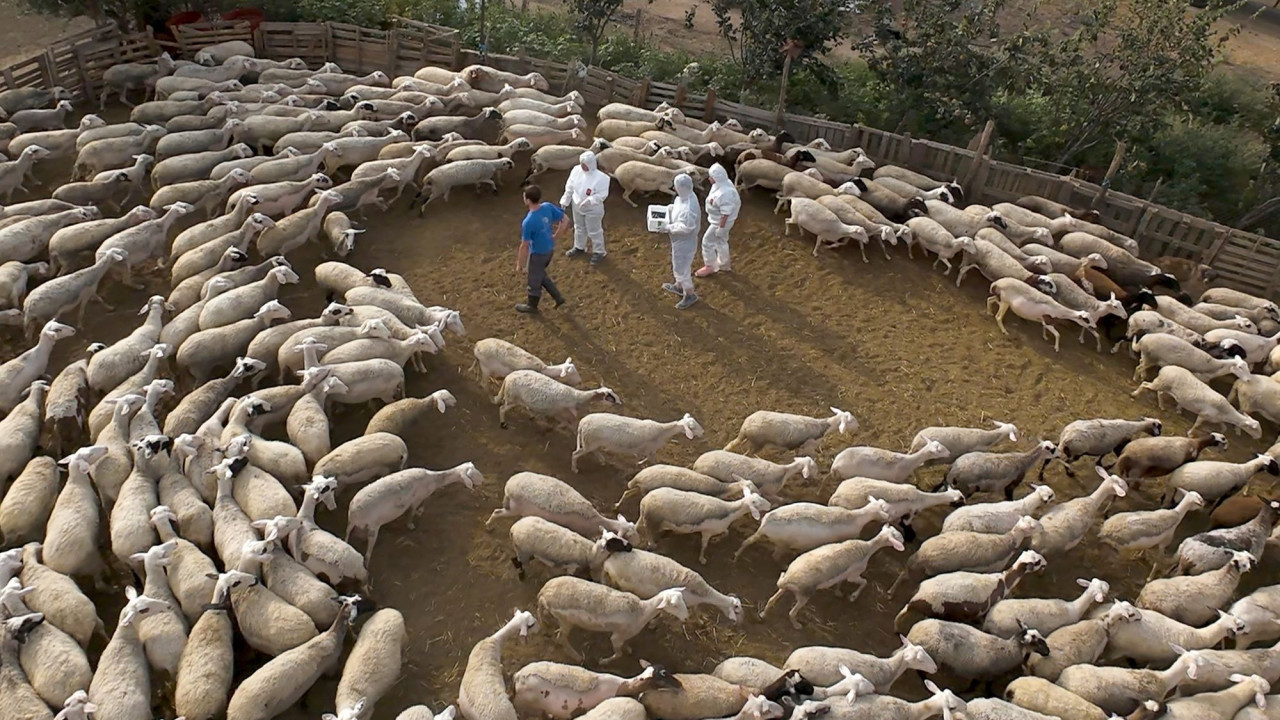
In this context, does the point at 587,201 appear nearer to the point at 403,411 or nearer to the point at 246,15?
the point at 403,411

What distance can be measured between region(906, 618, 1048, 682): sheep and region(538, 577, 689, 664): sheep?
8.39 ft

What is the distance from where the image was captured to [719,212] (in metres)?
14.2

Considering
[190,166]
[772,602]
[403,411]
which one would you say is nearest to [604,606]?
[772,602]

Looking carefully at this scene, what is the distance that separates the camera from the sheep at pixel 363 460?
10.3m

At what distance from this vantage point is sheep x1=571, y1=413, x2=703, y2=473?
1110 cm

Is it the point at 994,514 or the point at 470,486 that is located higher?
the point at 994,514

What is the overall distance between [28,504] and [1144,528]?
42.2ft

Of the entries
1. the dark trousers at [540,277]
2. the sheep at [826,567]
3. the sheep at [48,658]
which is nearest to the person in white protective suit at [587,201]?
the dark trousers at [540,277]

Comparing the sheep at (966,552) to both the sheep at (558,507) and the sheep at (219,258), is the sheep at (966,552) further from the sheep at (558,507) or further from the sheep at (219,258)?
the sheep at (219,258)

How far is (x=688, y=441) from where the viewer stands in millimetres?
12078

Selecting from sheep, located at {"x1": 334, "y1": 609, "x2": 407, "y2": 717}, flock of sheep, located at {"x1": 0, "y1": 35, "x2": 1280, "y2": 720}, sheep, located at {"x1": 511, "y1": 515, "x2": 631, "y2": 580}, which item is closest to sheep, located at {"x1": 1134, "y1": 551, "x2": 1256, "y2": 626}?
flock of sheep, located at {"x1": 0, "y1": 35, "x2": 1280, "y2": 720}

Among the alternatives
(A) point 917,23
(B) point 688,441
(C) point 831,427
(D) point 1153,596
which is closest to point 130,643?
(B) point 688,441

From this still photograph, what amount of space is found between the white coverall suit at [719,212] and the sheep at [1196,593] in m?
7.79

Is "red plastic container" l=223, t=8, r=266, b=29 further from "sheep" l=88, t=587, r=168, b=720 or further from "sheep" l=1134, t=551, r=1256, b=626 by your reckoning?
"sheep" l=1134, t=551, r=1256, b=626
